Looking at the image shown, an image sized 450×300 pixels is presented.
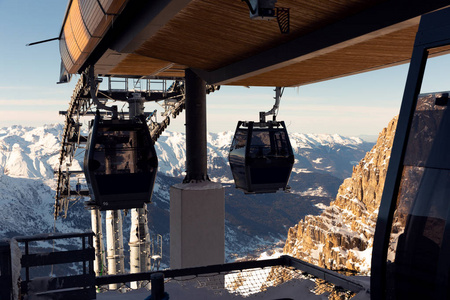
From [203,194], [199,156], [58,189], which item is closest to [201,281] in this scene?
[203,194]

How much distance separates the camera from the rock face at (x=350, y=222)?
115 metres

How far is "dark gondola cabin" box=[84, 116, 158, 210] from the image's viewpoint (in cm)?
952

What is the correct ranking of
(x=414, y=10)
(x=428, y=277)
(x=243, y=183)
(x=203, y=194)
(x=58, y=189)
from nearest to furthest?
(x=428, y=277) < (x=414, y=10) < (x=203, y=194) < (x=243, y=183) < (x=58, y=189)

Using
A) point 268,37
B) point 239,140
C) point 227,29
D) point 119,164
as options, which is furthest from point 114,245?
point 227,29

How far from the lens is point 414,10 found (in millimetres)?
4418

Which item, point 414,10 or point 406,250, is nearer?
point 406,250

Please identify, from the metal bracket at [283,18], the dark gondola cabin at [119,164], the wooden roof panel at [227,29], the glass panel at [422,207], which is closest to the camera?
the glass panel at [422,207]

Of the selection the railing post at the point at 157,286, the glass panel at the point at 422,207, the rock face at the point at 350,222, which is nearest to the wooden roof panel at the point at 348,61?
the glass panel at the point at 422,207

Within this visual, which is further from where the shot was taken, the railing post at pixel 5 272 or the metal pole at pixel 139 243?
the metal pole at pixel 139 243

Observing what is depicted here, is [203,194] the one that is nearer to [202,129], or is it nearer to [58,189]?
[202,129]

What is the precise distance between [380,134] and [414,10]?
14753 centimetres

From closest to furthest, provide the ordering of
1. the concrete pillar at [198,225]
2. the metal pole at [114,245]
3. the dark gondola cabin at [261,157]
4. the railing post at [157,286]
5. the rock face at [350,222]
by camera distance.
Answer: the railing post at [157,286] → the concrete pillar at [198,225] → the dark gondola cabin at [261,157] → the metal pole at [114,245] → the rock face at [350,222]

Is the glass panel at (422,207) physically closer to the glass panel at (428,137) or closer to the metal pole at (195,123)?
the glass panel at (428,137)

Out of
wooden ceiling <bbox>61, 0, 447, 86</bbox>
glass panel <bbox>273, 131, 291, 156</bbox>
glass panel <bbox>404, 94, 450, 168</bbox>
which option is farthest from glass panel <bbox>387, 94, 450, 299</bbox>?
glass panel <bbox>273, 131, 291, 156</bbox>
